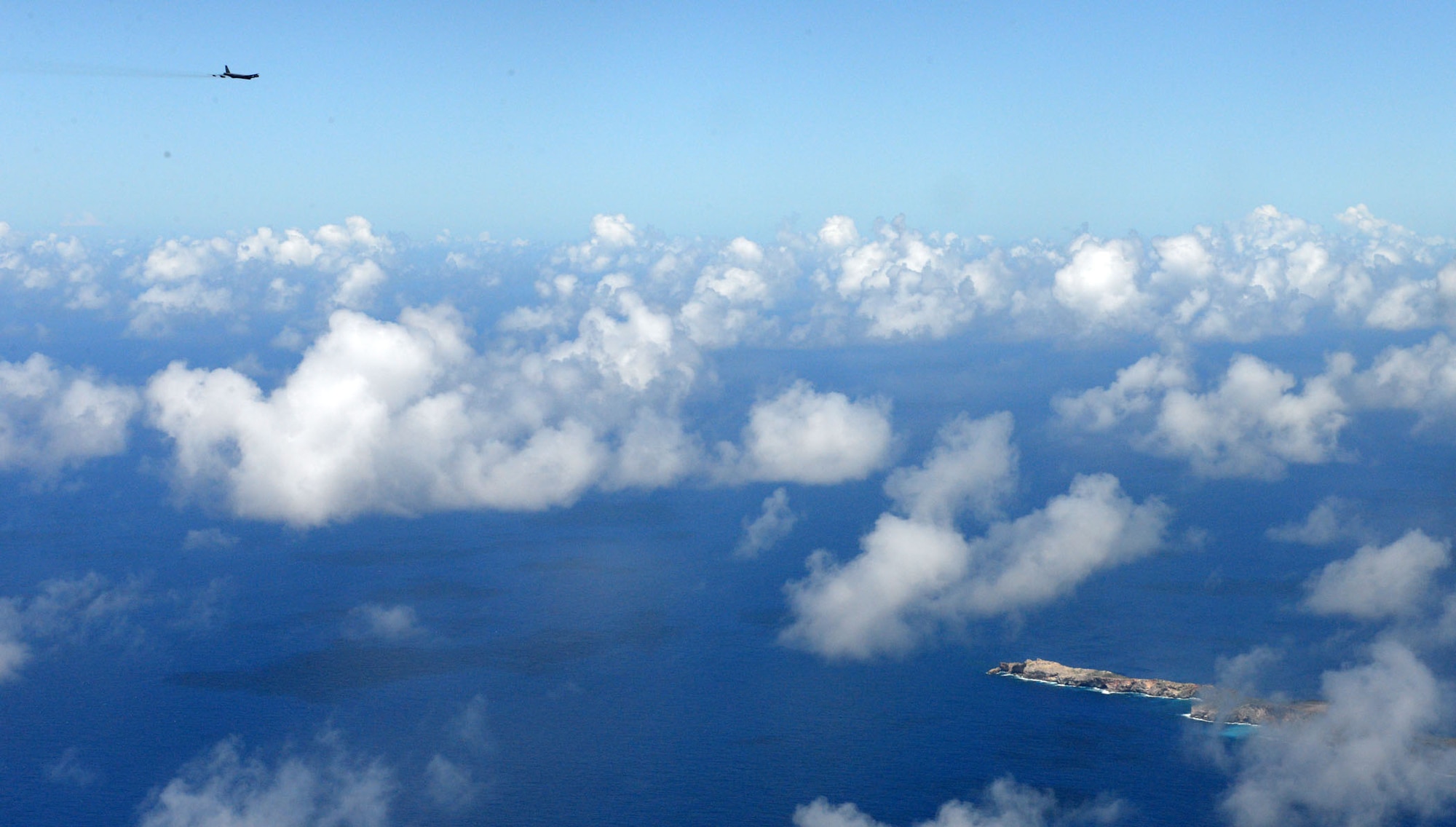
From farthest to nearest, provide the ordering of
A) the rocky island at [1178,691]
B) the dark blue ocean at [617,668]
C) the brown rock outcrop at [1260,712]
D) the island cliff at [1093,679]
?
1. the island cliff at [1093,679]
2. the rocky island at [1178,691]
3. the brown rock outcrop at [1260,712]
4. the dark blue ocean at [617,668]

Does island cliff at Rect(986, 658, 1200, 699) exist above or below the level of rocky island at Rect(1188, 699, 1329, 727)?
above

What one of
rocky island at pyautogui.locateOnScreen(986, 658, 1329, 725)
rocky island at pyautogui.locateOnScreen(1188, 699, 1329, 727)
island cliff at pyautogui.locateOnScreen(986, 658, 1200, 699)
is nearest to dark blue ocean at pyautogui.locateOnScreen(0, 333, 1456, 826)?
island cliff at pyautogui.locateOnScreen(986, 658, 1200, 699)

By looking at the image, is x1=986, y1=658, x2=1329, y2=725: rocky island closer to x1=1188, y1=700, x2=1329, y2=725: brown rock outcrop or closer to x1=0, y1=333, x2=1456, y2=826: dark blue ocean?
x1=1188, y1=700, x2=1329, y2=725: brown rock outcrop

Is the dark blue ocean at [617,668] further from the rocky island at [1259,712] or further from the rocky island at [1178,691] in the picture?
the rocky island at [1259,712]

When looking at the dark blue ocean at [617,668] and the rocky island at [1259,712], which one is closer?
the dark blue ocean at [617,668]

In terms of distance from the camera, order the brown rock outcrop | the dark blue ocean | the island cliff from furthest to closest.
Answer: the island cliff
the brown rock outcrop
the dark blue ocean

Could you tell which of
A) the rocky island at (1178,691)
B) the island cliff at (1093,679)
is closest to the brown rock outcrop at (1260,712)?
the rocky island at (1178,691)
